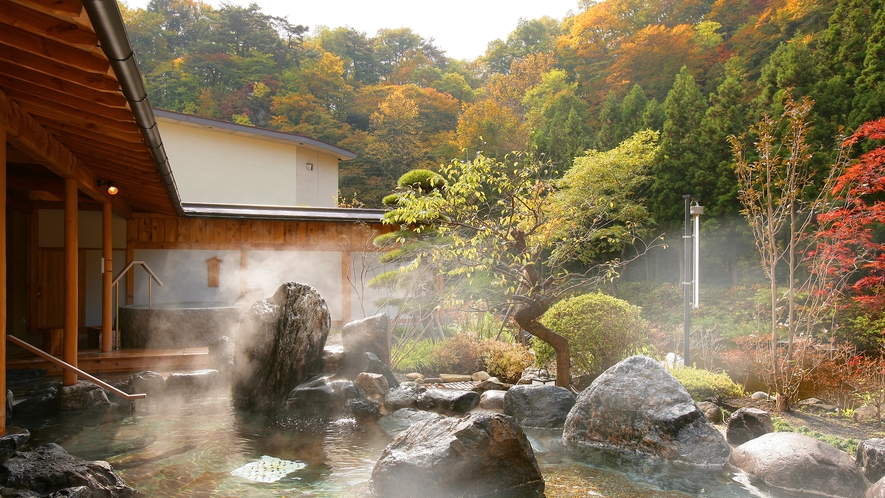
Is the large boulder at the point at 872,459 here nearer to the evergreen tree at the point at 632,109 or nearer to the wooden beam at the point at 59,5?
the wooden beam at the point at 59,5

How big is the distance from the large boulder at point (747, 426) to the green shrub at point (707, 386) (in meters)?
1.18

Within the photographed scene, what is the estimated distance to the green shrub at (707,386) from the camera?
7480 millimetres

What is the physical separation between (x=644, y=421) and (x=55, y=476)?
5.29 meters

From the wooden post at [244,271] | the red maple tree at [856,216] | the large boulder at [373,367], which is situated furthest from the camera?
the wooden post at [244,271]

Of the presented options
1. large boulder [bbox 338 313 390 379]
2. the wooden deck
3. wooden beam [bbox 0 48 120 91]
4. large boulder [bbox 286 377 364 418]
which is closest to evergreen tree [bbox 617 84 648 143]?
large boulder [bbox 338 313 390 379]

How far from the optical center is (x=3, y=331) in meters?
4.89

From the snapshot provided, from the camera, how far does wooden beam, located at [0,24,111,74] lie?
3.46m

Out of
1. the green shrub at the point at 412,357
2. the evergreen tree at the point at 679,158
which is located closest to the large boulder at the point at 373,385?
the green shrub at the point at 412,357

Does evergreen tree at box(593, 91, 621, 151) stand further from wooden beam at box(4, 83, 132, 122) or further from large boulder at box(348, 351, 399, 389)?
wooden beam at box(4, 83, 132, 122)

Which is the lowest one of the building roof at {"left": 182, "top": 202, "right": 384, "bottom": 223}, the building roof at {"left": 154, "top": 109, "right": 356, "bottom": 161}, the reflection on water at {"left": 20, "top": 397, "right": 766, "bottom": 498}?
the reflection on water at {"left": 20, "top": 397, "right": 766, "bottom": 498}

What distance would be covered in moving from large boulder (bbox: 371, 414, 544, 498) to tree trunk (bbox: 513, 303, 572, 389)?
257 centimetres

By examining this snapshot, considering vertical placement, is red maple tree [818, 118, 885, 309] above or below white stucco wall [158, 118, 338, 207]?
below

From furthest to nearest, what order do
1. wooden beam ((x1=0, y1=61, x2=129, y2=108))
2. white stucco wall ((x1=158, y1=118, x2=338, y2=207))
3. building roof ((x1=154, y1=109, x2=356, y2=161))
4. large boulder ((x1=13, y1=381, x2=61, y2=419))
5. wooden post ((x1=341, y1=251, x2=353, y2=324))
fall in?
white stucco wall ((x1=158, y1=118, x2=338, y2=207))
building roof ((x1=154, y1=109, x2=356, y2=161))
wooden post ((x1=341, y1=251, x2=353, y2=324))
large boulder ((x1=13, y1=381, x2=61, y2=419))
wooden beam ((x1=0, y1=61, x2=129, y2=108))

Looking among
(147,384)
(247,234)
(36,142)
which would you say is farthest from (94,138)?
(247,234)
